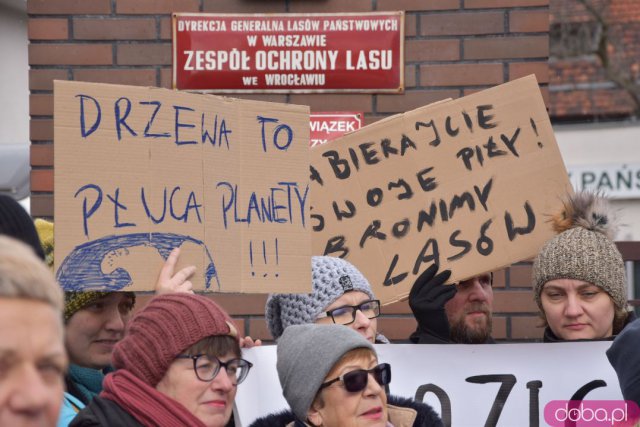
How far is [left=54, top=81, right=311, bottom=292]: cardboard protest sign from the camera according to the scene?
3162 mm

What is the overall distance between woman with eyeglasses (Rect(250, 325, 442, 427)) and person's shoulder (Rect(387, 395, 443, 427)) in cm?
16

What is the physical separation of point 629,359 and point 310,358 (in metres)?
0.83

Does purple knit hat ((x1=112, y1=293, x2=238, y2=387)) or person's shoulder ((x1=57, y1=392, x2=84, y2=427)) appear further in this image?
person's shoulder ((x1=57, y1=392, x2=84, y2=427))

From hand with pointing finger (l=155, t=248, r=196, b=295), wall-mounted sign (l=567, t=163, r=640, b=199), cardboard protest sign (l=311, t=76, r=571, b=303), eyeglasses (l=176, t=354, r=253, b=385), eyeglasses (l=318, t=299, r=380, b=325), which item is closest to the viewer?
eyeglasses (l=176, t=354, r=253, b=385)

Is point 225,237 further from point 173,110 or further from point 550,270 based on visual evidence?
point 550,270

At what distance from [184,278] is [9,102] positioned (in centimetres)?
896

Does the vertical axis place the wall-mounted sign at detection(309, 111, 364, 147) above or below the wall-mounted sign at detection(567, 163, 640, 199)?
above

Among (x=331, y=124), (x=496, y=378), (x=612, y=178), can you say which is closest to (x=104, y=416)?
(x=496, y=378)

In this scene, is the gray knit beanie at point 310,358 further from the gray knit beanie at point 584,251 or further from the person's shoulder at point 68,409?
the gray knit beanie at point 584,251

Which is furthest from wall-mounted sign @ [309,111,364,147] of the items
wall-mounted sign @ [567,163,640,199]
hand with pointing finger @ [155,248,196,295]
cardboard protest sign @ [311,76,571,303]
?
wall-mounted sign @ [567,163,640,199]

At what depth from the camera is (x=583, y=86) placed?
16656 millimetres

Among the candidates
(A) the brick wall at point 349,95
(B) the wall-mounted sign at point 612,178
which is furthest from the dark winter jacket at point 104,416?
(B) the wall-mounted sign at point 612,178

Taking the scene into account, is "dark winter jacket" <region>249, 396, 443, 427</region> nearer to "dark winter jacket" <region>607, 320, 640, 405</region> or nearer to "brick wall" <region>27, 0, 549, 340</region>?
"dark winter jacket" <region>607, 320, 640, 405</region>

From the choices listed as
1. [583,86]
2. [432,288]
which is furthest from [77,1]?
[583,86]
